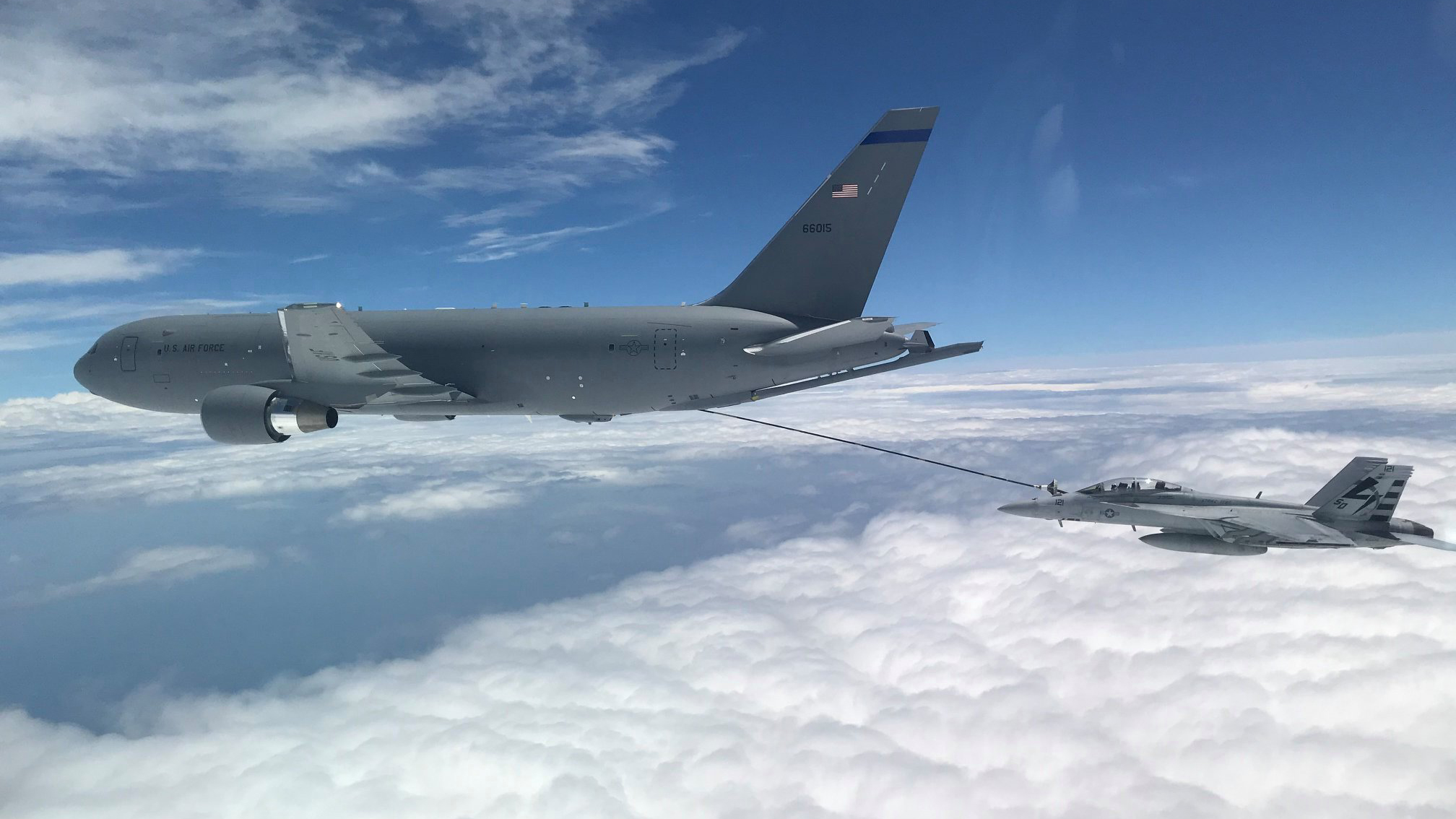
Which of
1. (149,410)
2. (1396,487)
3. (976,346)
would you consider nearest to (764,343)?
(976,346)

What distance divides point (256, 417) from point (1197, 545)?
2477cm

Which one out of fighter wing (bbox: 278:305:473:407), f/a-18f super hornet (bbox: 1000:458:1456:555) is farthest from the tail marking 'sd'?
fighter wing (bbox: 278:305:473:407)

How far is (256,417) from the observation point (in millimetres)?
20344

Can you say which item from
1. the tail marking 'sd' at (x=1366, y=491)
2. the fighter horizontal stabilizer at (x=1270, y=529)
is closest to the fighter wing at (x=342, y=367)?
the fighter horizontal stabilizer at (x=1270, y=529)

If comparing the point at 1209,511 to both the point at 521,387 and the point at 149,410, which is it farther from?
the point at 149,410

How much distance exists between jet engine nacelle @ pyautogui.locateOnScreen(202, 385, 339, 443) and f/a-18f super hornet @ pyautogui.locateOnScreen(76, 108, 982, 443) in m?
0.04

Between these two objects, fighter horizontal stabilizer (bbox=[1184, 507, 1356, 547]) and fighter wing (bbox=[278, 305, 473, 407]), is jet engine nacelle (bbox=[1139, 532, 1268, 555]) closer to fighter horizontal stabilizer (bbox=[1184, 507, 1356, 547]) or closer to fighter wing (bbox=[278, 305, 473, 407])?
fighter horizontal stabilizer (bbox=[1184, 507, 1356, 547])

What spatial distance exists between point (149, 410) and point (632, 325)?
18.3m

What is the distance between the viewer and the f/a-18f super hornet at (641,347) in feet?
62.4

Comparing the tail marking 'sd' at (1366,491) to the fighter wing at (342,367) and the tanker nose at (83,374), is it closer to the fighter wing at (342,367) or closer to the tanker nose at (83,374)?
the fighter wing at (342,367)

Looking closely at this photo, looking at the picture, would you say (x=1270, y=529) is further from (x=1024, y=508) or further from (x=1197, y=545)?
(x=1024, y=508)

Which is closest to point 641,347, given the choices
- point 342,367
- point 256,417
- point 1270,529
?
point 342,367

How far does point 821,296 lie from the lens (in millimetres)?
20219

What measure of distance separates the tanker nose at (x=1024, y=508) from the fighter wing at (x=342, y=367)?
→ 1581cm
